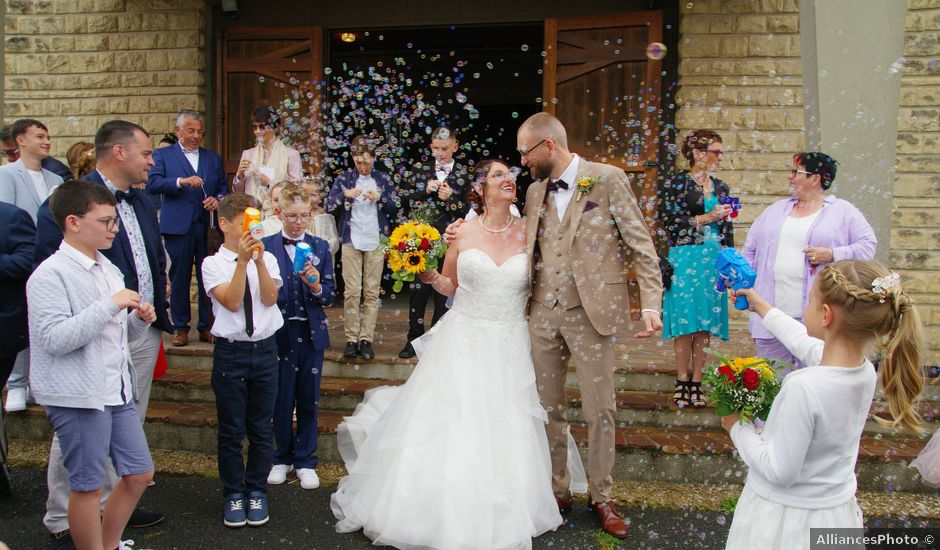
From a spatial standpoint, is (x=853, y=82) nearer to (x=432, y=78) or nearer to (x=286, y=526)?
(x=286, y=526)

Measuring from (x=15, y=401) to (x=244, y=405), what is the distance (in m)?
2.47

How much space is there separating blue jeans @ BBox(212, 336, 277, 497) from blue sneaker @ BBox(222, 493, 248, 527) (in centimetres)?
3

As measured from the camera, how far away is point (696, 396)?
5.58m

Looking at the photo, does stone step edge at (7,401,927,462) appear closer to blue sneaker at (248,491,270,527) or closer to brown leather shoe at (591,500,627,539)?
brown leather shoe at (591,500,627,539)

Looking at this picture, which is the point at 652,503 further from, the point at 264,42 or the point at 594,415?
the point at 264,42

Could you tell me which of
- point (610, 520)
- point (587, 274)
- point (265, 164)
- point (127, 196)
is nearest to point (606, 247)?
point (587, 274)

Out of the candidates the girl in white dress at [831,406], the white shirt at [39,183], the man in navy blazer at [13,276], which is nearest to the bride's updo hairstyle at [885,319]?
the girl in white dress at [831,406]

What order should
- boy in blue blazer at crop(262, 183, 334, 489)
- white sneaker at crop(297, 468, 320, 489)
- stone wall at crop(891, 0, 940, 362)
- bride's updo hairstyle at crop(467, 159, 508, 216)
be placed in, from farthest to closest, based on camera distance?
stone wall at crop(891, 0, 940, 362) < white sneaker at crop(297, 468, 320, 489) < boy in blue blazer at crop(262, 183, 334, 489) < bride's updo hairstyle at crop(467, 159, 508, 216)

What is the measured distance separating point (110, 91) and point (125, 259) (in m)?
5.68

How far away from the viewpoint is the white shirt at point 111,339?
3494 mm

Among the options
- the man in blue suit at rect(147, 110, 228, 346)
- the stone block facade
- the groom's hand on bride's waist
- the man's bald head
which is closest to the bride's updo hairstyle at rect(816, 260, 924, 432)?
the groom's hand on bride's waist

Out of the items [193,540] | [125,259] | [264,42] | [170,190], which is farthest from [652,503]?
[264,42]

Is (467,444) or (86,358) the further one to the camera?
(467,444)

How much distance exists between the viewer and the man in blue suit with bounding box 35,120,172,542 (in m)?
4.04
